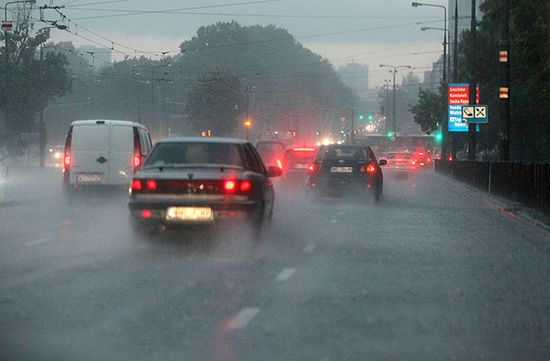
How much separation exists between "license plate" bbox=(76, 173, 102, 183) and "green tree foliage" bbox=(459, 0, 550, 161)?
15.1 m

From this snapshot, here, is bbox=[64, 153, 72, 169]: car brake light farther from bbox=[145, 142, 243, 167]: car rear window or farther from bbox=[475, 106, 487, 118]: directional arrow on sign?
bbox=[475, 106, 487, 118]: directional arrow on sign

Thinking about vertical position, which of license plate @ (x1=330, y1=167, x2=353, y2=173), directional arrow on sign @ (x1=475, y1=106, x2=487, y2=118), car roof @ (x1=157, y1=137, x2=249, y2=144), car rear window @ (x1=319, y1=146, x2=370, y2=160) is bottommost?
license plate @ (x1=330, y1=167, x2=353, y2=173)

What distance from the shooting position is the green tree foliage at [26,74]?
73.7 m

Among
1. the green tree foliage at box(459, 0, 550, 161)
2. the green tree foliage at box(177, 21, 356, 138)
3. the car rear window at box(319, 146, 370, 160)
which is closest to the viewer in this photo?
the car rear window at box(319, 146, 370, 160)

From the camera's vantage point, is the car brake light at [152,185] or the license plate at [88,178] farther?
the license plate at [88,178]

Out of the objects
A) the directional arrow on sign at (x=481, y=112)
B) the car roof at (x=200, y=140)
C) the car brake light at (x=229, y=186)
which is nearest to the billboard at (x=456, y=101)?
the directional arrow on sign at (x=481, y=112)

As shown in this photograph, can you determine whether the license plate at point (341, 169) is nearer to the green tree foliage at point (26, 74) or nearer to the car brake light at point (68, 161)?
the car brake light at point (68, 161)

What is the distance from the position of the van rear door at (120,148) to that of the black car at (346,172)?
22.6ft

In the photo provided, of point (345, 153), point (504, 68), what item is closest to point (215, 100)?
point (504, 68)

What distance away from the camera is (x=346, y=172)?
31594 millimetres

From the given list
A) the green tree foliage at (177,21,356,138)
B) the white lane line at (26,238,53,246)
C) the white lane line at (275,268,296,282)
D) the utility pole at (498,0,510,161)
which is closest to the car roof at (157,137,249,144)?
the white lane line at (26,238,53,246)

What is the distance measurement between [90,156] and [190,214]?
1080cm

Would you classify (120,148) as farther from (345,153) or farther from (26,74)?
(26,74)

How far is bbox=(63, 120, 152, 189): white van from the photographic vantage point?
26.7 metres
